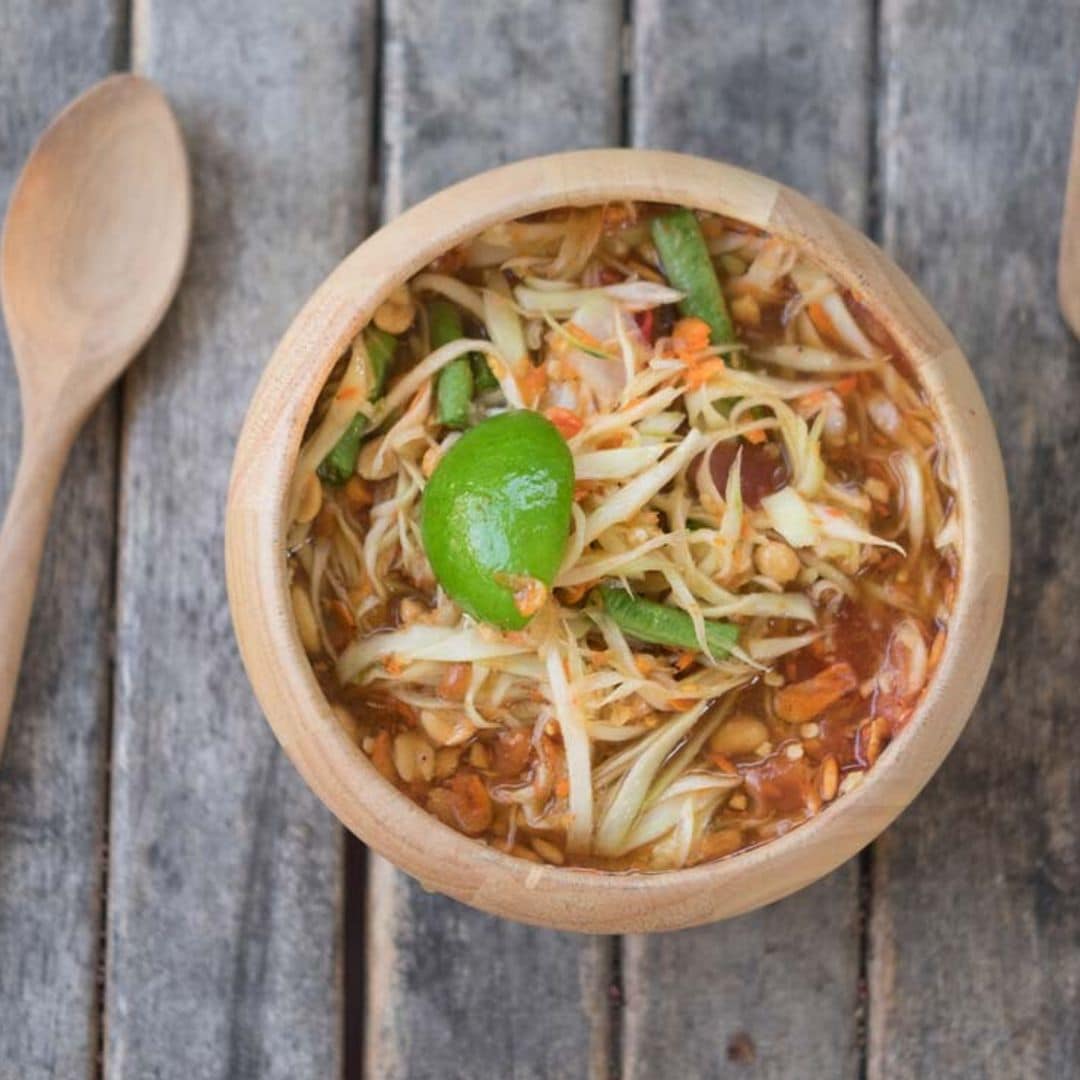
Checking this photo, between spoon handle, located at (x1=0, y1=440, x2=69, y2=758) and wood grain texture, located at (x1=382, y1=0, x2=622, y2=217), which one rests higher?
wood grain texture, located at (x1=382, y1=0, x2=622, y2=217)

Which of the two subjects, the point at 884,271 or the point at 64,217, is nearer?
the point at 884,271

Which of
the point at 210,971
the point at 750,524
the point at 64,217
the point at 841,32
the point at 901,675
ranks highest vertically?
the point at 841,32

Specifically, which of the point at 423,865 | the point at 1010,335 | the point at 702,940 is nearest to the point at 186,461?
the point at 423,865

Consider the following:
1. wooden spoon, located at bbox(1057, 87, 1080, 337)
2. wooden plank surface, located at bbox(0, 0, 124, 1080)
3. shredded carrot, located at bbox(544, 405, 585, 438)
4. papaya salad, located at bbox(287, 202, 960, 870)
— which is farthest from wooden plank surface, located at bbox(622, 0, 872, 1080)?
wooden plank surface, located at bbox(0, 0, 124, 1080)

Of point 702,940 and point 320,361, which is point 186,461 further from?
point 702,940

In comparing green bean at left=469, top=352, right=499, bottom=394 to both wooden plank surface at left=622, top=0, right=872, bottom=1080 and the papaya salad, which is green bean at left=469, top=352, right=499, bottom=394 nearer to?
the papaya salad

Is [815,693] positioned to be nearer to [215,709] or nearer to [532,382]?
[532,382]
